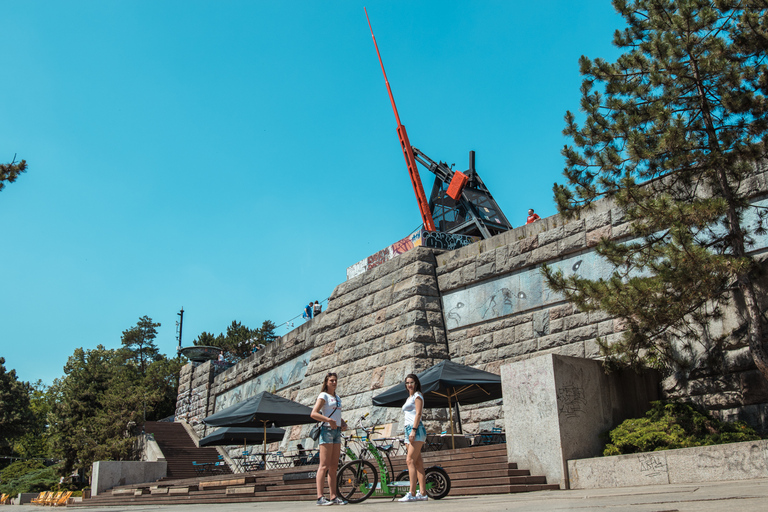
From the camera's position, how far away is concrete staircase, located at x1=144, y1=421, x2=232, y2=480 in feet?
67.4

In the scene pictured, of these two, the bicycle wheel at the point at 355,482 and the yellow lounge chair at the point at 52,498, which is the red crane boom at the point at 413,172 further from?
the bicycle wheel at the point at 355,482

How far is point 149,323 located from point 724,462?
6062 centimetres

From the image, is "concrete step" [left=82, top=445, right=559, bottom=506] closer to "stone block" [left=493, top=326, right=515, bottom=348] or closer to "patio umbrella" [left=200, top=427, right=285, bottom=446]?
"patio umbrella" [left=200, top=427, right=285, bottom=446]

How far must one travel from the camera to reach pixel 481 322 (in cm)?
1430

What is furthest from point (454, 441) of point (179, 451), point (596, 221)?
point (179, 451)

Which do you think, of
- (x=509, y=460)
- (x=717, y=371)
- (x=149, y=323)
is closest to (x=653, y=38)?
(x=717, y=371)

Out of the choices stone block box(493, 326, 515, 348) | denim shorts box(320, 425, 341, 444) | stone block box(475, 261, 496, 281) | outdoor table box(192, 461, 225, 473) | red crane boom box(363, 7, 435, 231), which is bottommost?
outdoor table box(192, 461, 225, 473)

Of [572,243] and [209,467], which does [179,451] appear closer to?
[209,467]

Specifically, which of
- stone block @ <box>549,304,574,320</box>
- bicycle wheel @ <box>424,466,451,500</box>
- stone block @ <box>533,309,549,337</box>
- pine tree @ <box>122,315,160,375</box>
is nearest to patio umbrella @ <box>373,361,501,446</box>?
stone block @ <box>533,309,549,337</box>

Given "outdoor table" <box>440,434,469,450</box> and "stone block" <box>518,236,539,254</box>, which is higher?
"stone block" <box>518,236,539,254</box>

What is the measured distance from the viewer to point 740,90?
28.9 feet

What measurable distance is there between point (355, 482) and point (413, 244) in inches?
410

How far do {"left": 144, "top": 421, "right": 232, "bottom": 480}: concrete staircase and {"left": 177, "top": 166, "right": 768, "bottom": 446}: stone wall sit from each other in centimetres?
463

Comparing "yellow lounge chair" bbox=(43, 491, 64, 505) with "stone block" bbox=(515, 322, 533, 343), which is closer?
"stone block" bbox=(515, 322, 533, 343)
